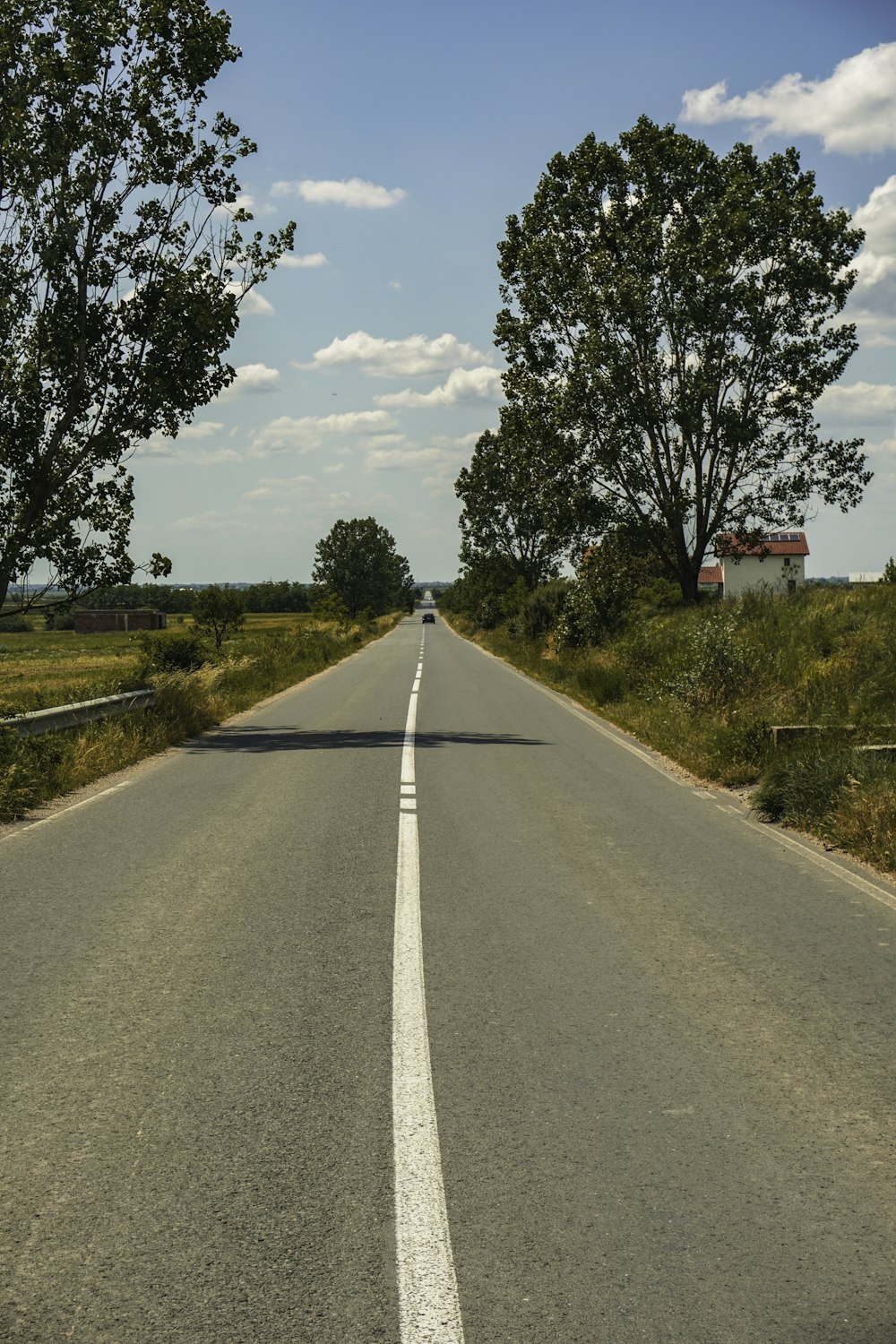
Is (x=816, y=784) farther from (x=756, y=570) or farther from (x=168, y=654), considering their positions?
(x=756, y=570)

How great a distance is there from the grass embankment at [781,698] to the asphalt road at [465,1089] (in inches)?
43.9

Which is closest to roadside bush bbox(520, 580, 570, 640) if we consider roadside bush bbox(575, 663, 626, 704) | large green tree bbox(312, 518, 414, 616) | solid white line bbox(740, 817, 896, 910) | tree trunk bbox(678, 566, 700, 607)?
tree trunk bbox(678, 566, 700, 607)

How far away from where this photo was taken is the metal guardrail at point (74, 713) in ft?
43.0

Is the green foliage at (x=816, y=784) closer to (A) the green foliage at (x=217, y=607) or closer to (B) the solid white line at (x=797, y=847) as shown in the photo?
(B) the solid white line at (x=797, y=847)

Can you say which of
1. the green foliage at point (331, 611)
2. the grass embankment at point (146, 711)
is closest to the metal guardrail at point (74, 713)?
the grass embankment at point (146, 711)

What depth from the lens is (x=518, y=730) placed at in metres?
18.6

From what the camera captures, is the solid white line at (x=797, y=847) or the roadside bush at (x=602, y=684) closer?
the solid white line at (x=797, y=847)

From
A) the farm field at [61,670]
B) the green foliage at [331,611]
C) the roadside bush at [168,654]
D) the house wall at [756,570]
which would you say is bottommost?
the farm field at [61,670]

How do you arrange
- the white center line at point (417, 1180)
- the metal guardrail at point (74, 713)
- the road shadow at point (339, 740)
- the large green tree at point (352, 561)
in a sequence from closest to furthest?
1. the white center line at point (417, 1180)
2. the metal guardrail at point (74, 713)
3. the road shadow at point (339, 740)
4. the large green tree at point (352, 561)

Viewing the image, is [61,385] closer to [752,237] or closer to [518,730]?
[518,730]

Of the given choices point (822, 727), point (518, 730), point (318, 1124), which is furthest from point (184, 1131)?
point (518, 730)

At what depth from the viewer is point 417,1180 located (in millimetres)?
3553

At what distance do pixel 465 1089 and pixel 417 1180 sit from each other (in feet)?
2.41

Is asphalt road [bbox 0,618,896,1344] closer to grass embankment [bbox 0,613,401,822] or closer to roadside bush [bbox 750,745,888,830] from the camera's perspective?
roadside bush [bbox 750,745,888,830]
